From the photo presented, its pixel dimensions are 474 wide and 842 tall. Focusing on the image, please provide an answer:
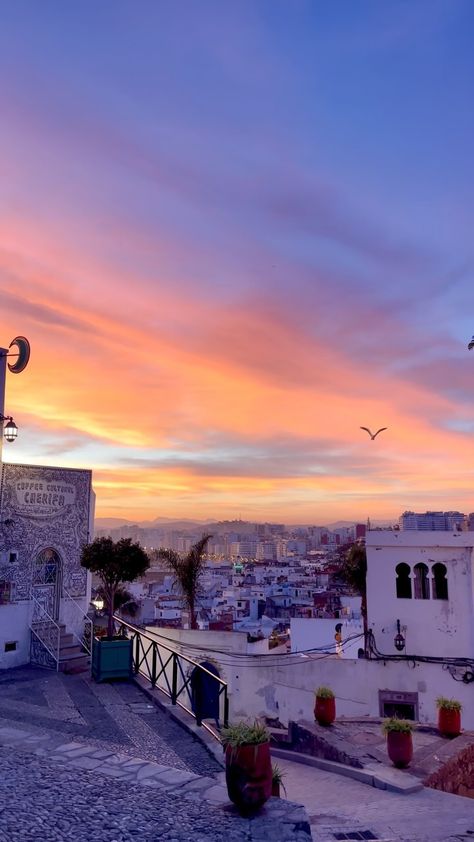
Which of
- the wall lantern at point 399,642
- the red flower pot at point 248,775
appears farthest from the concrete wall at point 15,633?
the wall lantern at point 399,642

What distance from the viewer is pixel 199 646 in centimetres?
2414

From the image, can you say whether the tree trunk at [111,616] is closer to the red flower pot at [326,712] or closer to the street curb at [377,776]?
the street curb at [377,776]

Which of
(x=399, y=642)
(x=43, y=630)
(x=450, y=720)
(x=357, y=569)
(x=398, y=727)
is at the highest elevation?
(x=357, y=569)

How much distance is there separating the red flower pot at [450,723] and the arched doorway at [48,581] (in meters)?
9.48

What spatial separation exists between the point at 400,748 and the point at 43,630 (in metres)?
8.20

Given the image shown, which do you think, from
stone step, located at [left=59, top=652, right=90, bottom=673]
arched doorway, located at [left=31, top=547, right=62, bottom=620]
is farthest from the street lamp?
stone step, located at [left=59, top=652, right=90, bottom=673]

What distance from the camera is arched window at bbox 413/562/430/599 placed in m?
20.9

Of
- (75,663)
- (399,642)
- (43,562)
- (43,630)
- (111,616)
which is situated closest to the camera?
(111,616)

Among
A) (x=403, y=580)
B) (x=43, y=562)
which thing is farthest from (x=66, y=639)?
(x=403, y=580)

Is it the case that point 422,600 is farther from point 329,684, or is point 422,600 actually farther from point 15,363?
point 15,363

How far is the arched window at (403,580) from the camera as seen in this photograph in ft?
69.4

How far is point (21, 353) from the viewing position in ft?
50.2

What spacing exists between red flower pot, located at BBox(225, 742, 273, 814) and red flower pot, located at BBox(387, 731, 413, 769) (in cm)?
660

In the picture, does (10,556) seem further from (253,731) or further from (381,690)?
(381,690)
